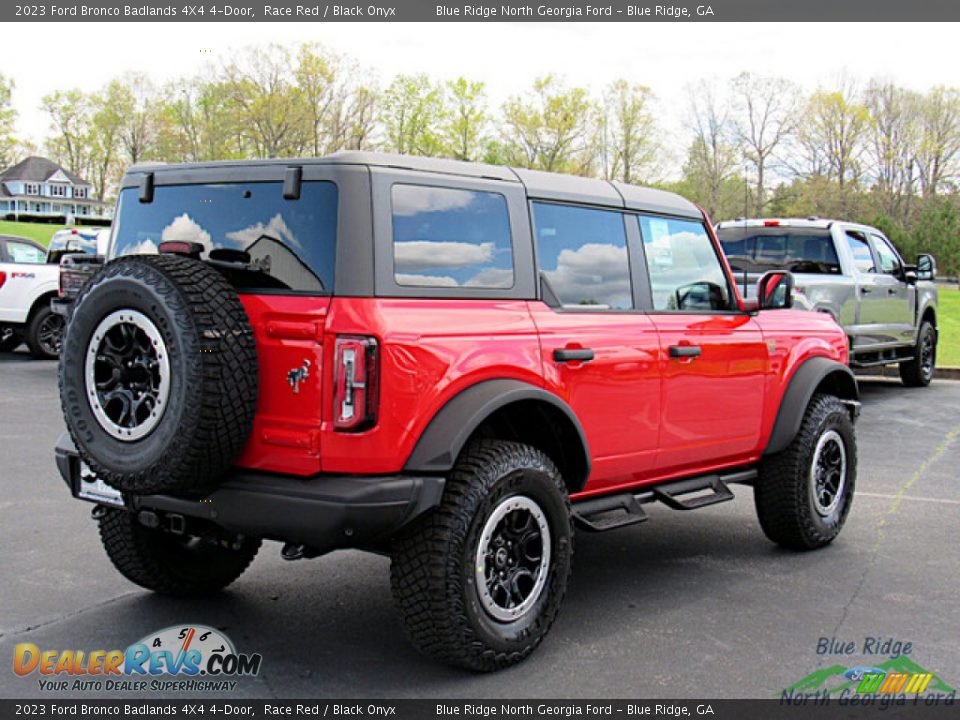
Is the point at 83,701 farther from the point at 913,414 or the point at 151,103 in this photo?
the point at 151,103

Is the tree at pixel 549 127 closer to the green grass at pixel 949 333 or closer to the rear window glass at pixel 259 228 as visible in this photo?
the green grass at pixel 949 333

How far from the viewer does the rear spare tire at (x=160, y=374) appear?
12.5ft

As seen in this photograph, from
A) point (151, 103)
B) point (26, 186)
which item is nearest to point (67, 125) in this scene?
point (151, 103)

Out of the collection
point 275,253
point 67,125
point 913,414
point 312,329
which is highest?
point 67,125

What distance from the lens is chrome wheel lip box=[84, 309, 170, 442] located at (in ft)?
12.6

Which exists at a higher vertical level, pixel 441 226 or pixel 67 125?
pixel 67 125

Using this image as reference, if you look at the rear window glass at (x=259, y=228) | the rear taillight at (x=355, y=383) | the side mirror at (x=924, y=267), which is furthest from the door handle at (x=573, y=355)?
the side mirror at (x=924, y=267)

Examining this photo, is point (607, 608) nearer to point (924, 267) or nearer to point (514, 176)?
point (514, 176)

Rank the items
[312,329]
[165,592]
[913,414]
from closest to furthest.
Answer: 1. [312,329]
2. [165,592]
3. [913,414]

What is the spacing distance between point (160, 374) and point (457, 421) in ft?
3.66

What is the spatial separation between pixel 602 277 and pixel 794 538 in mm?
2133

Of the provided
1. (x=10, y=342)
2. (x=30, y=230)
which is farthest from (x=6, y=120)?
(x=10, y=342)

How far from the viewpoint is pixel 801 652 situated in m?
4.52

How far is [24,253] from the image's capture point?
1639cm
